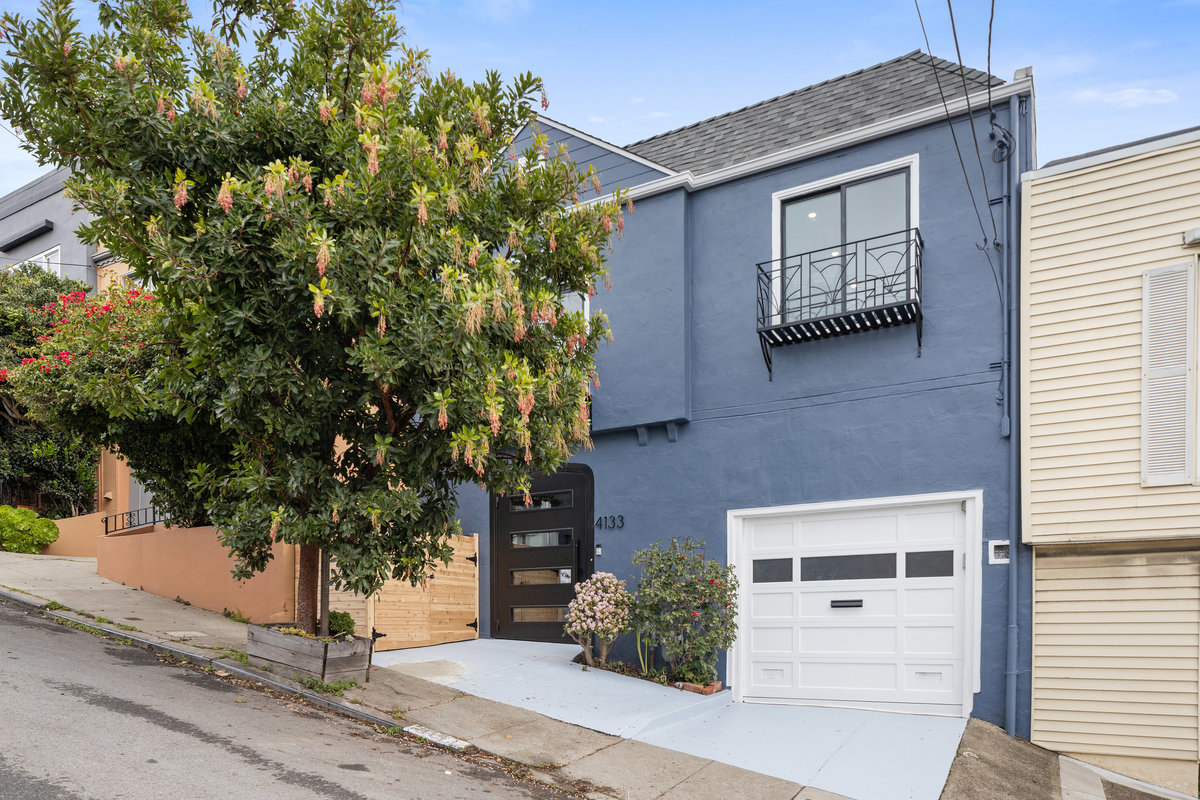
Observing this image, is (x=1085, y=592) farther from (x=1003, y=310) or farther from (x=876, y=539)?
(x=1003, y=310)

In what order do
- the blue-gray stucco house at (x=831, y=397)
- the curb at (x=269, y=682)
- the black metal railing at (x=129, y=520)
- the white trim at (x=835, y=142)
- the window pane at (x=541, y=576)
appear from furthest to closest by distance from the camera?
1. the black metal railing at (x=129, y=520)
2. the window pane at (x=541, y=576)
3. the white trim at (x=835, y=142)
4. the blue-gray stucco house at (x=831, y=397)
5. the curb at (x=269, y=682)

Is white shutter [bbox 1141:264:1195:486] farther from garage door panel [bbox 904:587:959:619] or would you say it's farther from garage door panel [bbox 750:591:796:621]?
garage door panel [bbox 750:591:796:621]

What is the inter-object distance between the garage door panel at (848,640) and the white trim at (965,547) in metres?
0.72

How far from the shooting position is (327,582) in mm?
8023

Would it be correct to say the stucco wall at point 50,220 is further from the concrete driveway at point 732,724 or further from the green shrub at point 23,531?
the concrete driveway at point 732,724

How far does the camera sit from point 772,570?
9648 millimetres

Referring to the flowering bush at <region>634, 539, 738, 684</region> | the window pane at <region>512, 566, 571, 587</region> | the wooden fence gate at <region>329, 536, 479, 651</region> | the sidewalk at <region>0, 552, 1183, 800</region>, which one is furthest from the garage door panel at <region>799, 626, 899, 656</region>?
the wooden fence gate at <region>329, 536, 479, 651</region>

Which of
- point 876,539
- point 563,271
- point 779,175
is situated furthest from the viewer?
point 779,175

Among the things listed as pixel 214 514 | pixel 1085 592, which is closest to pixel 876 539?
pixel 1085 592

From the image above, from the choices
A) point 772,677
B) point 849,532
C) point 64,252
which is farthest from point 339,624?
point 64,252

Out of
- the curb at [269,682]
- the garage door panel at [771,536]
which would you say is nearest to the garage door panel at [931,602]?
the garage door panel at [771,536]

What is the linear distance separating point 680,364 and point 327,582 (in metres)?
4.90

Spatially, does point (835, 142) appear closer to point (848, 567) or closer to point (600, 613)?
point (848, 567)

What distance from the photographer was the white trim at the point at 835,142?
873cm
